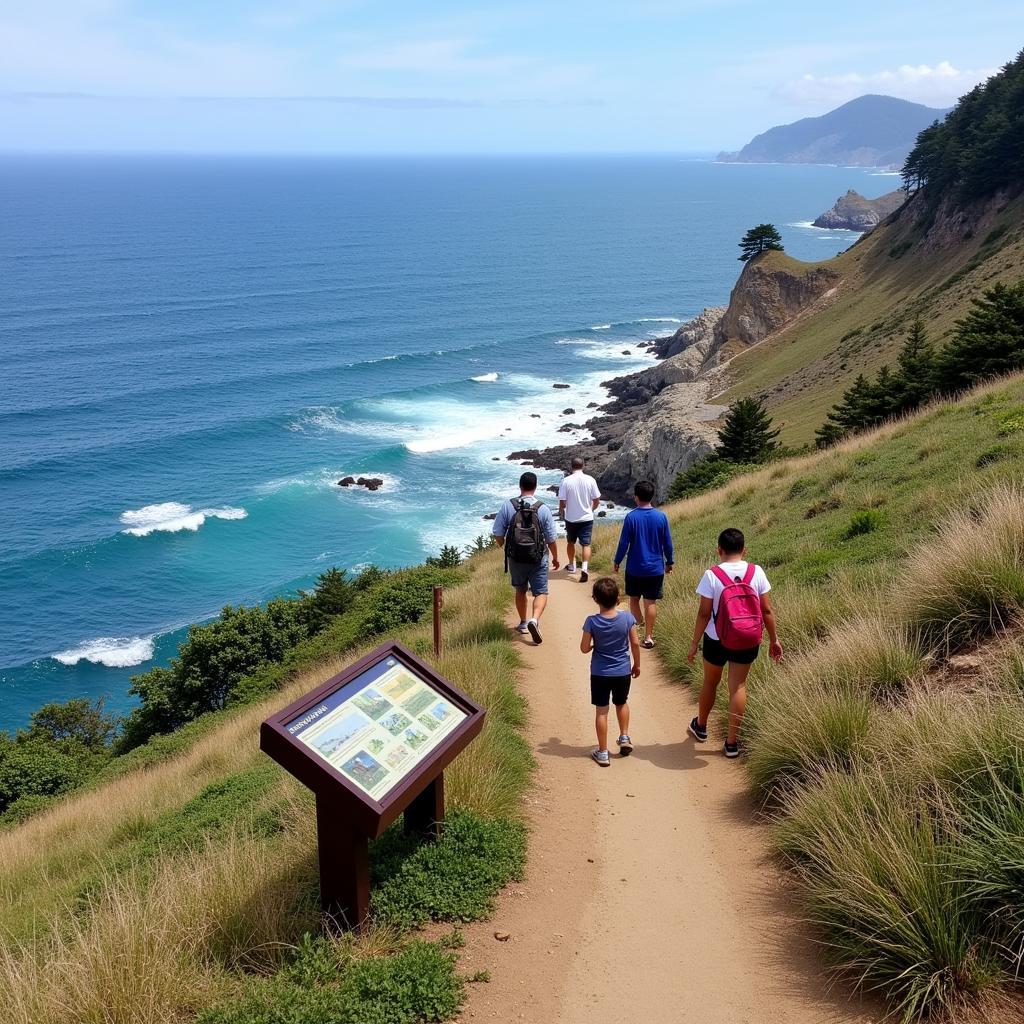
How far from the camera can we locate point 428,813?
6.36 meters

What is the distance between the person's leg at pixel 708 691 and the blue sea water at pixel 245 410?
3309cm

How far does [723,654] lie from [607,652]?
1.02 metres

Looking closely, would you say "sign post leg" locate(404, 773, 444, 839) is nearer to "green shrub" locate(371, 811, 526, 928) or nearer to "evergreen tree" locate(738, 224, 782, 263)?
"green shrub" locate(371, 811, 526, 928)

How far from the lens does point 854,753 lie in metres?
6.25

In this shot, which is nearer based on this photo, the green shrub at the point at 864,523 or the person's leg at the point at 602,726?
the person's leg at the point at 602,726

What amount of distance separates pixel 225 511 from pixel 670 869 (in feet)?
161

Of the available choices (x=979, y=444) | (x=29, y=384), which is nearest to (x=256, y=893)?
(x=979, y=444)

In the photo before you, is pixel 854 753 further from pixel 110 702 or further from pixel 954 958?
pixel 110 702

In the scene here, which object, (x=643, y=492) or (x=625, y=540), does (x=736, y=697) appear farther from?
(x=643, y=492)

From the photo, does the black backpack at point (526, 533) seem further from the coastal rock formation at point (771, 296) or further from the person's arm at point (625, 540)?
the coastal rock formation at point (771, 296)

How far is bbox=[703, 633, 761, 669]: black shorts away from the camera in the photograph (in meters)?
7.75

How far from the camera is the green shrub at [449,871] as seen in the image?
18.9ft

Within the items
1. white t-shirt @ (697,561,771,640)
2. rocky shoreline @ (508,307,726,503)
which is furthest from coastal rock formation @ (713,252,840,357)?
white t-shirt @ (697,561,771,640)

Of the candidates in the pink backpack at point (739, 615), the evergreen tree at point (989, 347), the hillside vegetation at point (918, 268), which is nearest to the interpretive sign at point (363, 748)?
the pink backpack at point (739, 615)
